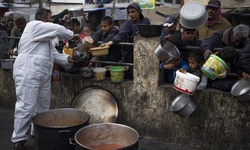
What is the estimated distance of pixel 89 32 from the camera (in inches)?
192

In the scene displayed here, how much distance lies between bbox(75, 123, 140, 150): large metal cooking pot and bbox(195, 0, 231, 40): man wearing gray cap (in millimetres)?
2697

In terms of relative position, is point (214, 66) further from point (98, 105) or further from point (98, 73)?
point (98, 105)

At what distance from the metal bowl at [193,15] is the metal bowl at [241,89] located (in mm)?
1094

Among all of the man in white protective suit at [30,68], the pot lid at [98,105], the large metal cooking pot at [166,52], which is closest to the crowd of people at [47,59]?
the man in white protective suit at [30,68]

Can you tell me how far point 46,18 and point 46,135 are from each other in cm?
166

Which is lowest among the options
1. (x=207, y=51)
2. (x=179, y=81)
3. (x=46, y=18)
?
(x=179, y=81)

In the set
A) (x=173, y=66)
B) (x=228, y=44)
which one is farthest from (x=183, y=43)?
(x=228, y=44)

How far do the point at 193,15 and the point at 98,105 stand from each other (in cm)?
206

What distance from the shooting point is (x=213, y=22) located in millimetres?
3969

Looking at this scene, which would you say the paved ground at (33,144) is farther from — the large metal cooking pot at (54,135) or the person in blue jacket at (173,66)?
the person in blue jacket at (173,66)

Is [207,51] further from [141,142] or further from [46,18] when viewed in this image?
[46,18]

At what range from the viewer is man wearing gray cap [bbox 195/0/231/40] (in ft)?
12.6

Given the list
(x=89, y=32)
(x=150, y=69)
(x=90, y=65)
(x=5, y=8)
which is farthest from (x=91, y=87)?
(x=5, y=8)

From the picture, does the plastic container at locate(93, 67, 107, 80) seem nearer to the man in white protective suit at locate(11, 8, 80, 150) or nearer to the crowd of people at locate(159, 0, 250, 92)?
the man in white protective suit at locate(11, 8, 80, 150)
